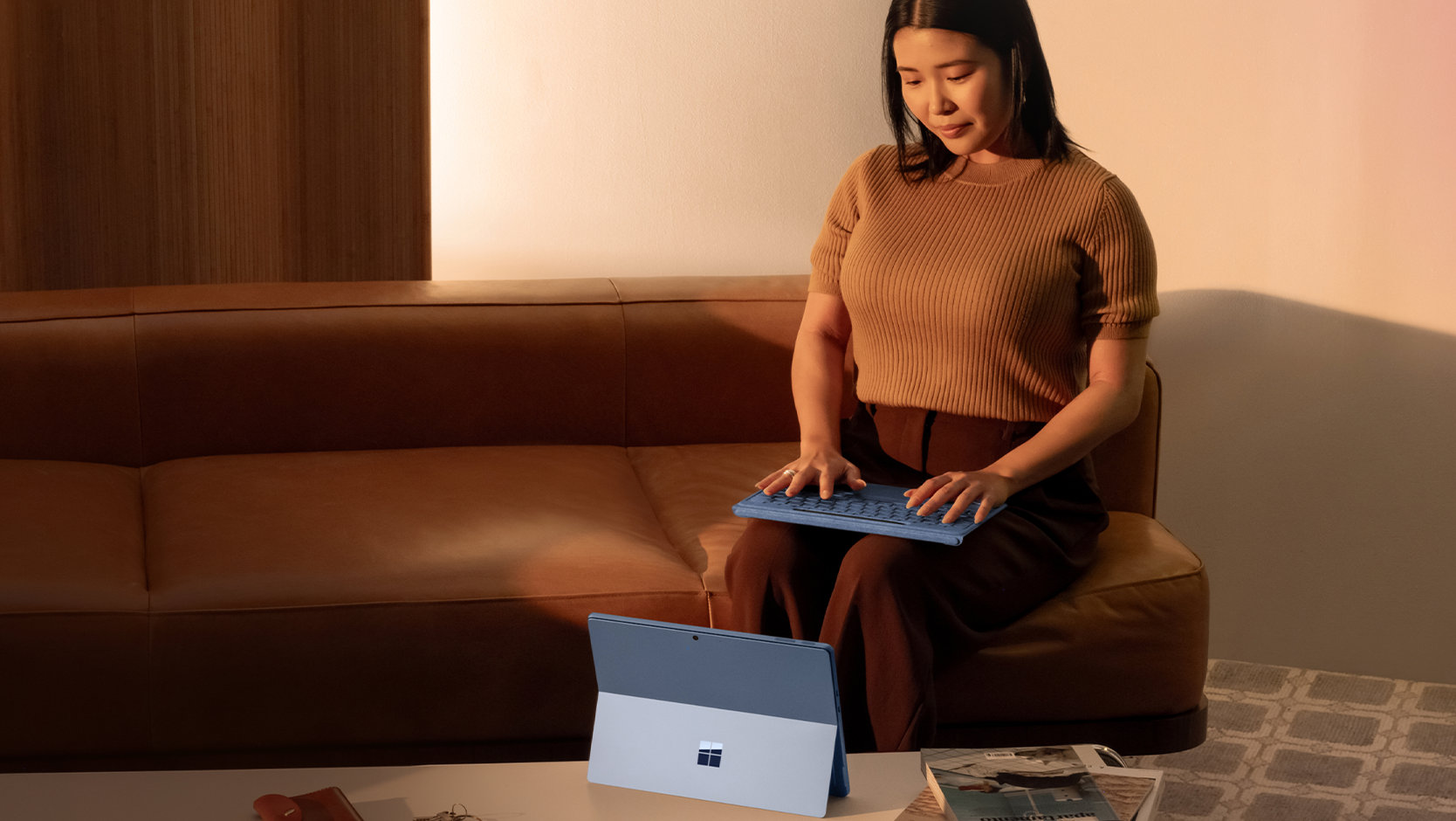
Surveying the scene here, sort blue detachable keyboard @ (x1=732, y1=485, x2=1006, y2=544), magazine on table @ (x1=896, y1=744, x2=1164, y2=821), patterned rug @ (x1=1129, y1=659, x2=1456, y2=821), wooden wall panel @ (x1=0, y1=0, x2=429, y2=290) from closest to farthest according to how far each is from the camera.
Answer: magazine on table @ (x1=896, y1=744, x2=1164, y2=821)
blue detachable keyboard @ (x1=732, y1=485, x2=1006, y2=544)
patterned rug @ (x1=1129, y1=659, x2=1456, y2=821)
wooden wall panel @ (x1=0, y1=0, x2=429, y2=290)

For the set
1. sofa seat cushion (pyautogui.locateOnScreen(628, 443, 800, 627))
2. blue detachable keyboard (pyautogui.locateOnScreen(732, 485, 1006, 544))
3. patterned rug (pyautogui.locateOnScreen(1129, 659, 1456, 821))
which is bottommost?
patterned rug (pyautogui.locateOnScreen(1129, 659, 1456, 821))

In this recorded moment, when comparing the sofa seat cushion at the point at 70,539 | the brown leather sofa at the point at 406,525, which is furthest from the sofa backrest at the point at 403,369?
the sofa seat cushion at the point at 70,539

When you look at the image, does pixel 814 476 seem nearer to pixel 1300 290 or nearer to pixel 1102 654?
pixel 1102 654

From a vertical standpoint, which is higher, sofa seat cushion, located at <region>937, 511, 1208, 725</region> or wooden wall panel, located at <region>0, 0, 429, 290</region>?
wooden wall panel, located at <region>0, 0, 429, 290</region>

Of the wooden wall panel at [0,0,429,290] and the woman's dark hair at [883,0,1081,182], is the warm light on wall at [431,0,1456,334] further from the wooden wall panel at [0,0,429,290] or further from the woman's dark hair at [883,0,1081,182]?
the woman's dark hair at [883,0,1081,182]

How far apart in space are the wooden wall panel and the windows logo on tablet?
6.04ft

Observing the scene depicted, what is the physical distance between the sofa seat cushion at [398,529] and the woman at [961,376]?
25cm

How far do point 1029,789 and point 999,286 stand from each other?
708 mm

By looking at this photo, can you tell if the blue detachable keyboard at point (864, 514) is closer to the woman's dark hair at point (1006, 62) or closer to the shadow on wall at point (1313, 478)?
the woman's dark hair at point (1006, 62)

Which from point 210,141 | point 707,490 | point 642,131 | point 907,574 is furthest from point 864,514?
point 210,141

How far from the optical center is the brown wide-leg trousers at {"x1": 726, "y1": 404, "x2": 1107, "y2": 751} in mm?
1478

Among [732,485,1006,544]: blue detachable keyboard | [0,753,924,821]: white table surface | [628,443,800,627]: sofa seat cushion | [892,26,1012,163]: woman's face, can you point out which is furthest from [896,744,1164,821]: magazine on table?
[892,26,1012,163]: woman's face

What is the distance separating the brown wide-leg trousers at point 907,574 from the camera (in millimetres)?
1478

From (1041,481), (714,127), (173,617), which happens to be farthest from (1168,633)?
(714,127)
